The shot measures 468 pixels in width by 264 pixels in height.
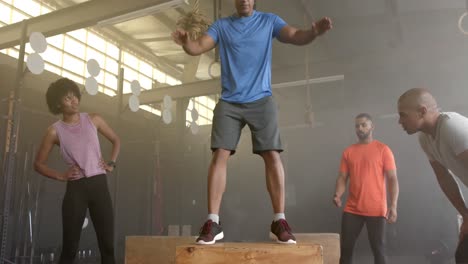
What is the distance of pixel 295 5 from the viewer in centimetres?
632

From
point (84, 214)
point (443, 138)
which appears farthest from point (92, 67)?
point (443, 138)

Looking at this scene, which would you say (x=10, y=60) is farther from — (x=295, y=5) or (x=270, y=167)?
(x=270, y=167)

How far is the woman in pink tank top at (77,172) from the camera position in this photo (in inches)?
93.7

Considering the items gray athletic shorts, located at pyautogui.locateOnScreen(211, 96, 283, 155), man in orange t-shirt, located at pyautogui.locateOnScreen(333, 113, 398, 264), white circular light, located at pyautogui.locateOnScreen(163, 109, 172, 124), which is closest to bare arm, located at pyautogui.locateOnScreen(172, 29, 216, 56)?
gray athletic shorts, located at pyautogui.locateOnScreen(211, 96, 283, 155)

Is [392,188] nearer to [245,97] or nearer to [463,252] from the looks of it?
[463,252]

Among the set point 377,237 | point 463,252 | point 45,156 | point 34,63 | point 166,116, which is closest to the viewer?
point 463,252

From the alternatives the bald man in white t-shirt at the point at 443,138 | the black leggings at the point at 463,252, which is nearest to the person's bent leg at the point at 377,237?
the bald man in white t-shirt at the point at 443,138

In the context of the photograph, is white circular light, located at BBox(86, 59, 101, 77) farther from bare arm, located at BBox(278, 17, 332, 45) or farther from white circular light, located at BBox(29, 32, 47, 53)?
bare arm, located at BBox(278, 17, 332, 45)

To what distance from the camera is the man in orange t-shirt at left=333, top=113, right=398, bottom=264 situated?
126 inches

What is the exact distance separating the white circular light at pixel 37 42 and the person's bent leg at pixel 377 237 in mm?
3748

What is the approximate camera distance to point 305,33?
199 centimetres

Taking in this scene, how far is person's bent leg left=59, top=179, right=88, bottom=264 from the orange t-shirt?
76.7 inches

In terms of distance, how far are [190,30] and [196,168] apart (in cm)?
695

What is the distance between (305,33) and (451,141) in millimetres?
778
